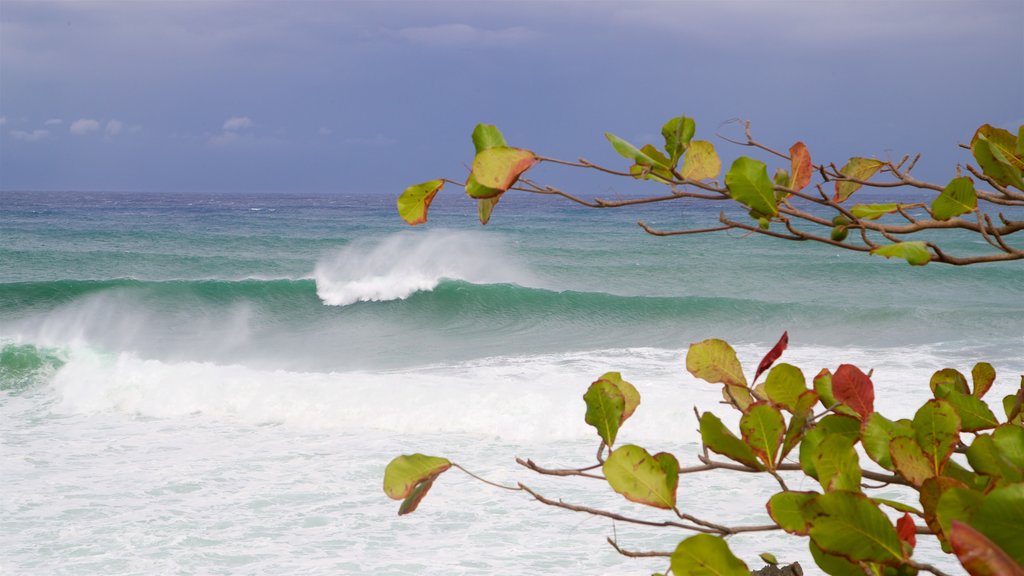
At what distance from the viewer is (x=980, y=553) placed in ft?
1.26

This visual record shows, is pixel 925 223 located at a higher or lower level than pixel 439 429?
higher

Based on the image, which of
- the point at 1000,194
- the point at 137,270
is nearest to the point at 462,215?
the point at 137,270

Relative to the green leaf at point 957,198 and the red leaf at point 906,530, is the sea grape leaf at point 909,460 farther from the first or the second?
the green leaf at point 957,198

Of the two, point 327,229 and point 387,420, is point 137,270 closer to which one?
point 327,229

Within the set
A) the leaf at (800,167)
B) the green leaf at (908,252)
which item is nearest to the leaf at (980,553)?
the green leaf at (908,252)

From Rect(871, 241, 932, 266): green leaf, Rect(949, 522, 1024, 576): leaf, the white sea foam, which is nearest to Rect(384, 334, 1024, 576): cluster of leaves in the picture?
Rect(949, 522, 1024, 576): leaf

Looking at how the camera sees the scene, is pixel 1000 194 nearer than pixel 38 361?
Yes

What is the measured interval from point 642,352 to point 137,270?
11.5 metres

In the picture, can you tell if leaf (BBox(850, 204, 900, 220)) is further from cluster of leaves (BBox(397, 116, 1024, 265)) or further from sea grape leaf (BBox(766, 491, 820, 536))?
sea grape leaf (BBox(766, 491, 820, 536))

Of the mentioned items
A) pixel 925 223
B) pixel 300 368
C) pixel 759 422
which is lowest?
pixel 300 368

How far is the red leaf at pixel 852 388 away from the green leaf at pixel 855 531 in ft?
1.04

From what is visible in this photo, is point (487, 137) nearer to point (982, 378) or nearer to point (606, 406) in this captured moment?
point (606, 406)

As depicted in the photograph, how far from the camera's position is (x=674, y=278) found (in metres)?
16.3

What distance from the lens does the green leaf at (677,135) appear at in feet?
2.82
